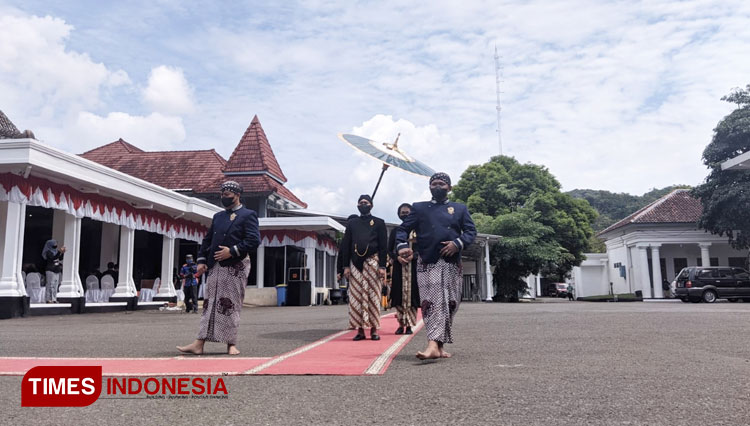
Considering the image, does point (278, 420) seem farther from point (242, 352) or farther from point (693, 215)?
point (693, 215)

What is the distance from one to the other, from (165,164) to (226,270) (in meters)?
24.9

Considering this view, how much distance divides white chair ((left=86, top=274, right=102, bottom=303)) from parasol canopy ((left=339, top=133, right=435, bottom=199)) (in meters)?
10.7

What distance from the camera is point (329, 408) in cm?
341

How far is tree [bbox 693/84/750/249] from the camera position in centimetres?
2928

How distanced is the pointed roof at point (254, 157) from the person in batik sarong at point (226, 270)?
2125 cm

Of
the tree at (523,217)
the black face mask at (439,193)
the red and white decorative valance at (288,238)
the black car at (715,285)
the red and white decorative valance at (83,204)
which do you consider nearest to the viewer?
the black face mask at (439,193)

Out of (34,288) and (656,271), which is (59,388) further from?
(656,271)

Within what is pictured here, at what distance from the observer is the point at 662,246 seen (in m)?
39.0

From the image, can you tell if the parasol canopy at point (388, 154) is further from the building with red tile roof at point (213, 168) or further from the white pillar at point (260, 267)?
the building with red tile roof at point (213, 168)

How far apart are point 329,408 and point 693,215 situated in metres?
38.4

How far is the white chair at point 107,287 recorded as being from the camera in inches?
701

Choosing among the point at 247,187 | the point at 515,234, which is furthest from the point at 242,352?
the point at 515,234

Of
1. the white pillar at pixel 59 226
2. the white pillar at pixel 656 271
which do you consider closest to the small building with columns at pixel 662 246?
the white pillar at pixel 656 271

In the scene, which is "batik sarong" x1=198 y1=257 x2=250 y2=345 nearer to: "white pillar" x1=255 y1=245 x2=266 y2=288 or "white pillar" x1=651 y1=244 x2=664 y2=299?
"white pillar" x1=255 y1=245 x2=266 y2=288
